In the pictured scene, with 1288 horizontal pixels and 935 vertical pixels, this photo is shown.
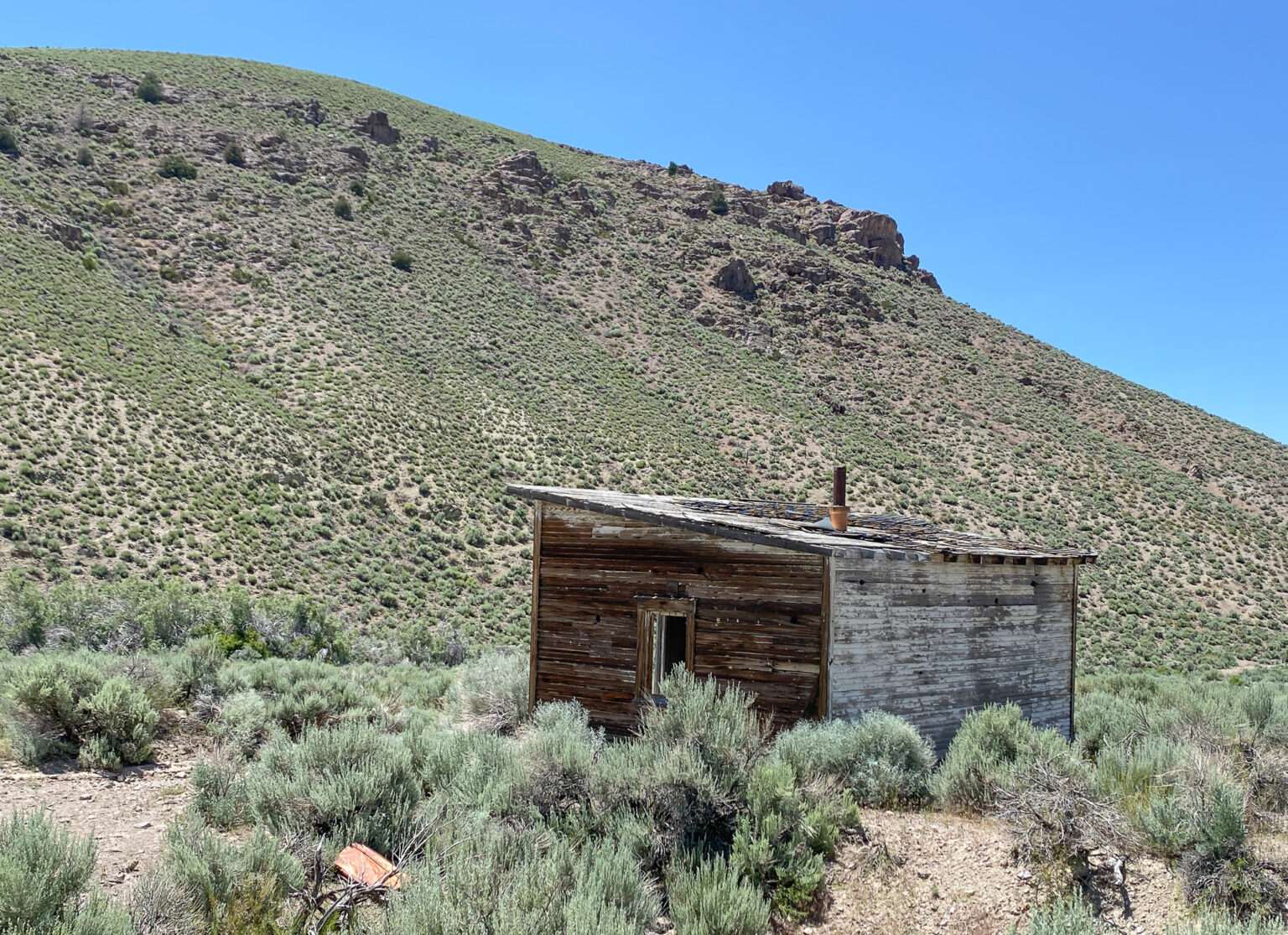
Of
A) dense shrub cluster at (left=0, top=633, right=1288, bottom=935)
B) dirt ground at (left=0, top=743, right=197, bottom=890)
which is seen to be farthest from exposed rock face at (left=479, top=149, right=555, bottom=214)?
dirt ground at (left=0, top=743, right=197, bottom=890)

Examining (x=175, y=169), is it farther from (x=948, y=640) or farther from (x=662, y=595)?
(x=948, y=640)

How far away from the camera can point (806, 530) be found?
38.7 feet

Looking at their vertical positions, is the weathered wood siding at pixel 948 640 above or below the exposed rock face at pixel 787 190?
below

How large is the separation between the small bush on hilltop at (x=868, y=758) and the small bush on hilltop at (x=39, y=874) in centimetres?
505

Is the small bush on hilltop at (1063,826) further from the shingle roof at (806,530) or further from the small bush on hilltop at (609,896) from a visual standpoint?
the shingle roof at (806,530)

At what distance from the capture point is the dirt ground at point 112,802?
6.45 meters

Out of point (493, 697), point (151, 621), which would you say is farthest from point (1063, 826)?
point (151, 621)

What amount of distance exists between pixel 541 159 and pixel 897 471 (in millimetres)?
37383

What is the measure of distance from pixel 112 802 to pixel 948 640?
876 centimetres

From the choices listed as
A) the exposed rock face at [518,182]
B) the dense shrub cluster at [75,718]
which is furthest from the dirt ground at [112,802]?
the exposed rock face at [518,182]

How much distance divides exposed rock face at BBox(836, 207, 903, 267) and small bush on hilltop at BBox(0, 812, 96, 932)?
63945 mm

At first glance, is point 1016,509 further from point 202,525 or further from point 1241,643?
point 202,525

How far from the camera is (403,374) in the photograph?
3822 centimetres

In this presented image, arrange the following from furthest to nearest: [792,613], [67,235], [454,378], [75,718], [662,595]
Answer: [454,378] → [67,235] → [662,595] → [792,613] → [75,718]
